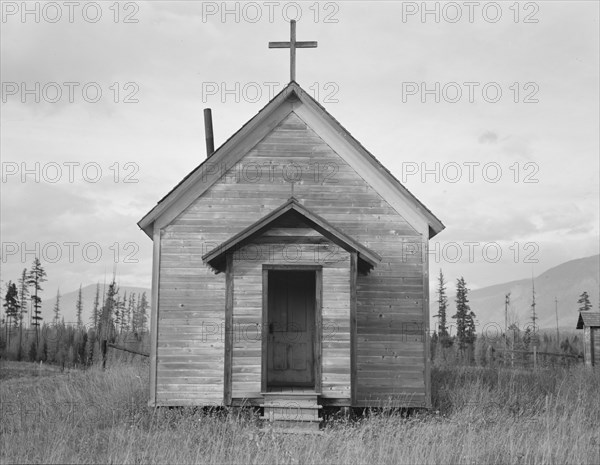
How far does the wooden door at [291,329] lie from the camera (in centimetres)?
1600

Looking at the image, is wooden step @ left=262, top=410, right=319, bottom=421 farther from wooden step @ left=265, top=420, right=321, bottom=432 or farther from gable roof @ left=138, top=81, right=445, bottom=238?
gable roof @ left=138, top=81, right=445, bottom=238

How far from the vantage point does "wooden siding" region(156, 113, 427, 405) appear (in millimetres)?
14406

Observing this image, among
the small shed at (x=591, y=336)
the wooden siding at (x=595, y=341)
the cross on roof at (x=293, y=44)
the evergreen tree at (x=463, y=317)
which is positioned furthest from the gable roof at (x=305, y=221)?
the evergreen tree at (x=463, y=317)

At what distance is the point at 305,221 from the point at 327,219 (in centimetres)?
137

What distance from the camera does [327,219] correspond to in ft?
49.0

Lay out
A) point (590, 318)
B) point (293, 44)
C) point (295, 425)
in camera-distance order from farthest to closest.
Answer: point (590, 318) → point (293, 44) → point (295, 425)

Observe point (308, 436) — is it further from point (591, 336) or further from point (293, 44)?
point (591, 336)

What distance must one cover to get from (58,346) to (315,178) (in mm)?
30660

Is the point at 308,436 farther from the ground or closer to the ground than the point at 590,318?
closer to the ground

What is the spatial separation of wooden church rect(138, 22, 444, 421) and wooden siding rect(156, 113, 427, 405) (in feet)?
0.07

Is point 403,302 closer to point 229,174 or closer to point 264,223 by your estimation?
point 264,223

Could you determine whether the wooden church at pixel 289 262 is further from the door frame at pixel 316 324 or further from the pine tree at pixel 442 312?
the pine tree at pixel 442 312

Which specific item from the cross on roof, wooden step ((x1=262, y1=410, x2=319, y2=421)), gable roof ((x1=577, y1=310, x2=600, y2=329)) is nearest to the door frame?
wooden step ((x1=262, y1=410, x2=319, y2=421))

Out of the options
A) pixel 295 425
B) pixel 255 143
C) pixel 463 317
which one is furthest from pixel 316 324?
pixel 463 317
